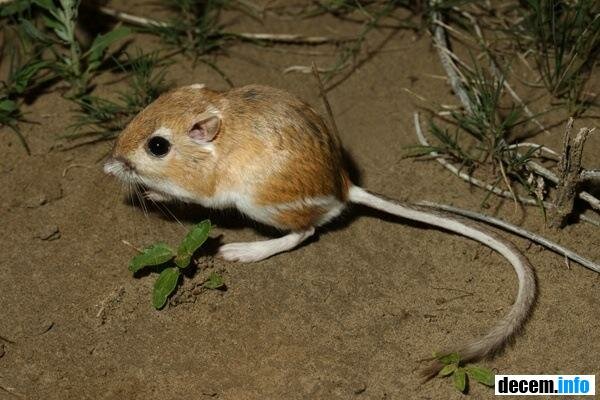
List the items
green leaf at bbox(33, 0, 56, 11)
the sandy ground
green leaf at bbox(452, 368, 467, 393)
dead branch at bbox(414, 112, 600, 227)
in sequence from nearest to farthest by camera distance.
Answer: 1. green leaf at bbox(452, 368, 467, 393)
2. the sandy ground
3. dead branch at bbox(414, 112, 600, 227)
4. green leaf at bbox(33, 0, 56, 11)

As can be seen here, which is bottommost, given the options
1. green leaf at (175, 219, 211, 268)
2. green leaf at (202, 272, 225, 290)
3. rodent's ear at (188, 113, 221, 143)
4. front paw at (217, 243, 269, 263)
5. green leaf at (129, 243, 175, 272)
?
green leaf at (202, 272, 225, 290)

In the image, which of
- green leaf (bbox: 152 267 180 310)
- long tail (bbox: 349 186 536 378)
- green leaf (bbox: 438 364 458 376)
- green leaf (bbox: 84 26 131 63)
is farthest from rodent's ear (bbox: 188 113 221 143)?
green leaf (bbox: 438 364 458 376)

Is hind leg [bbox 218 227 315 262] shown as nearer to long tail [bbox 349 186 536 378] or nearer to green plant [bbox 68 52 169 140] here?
long tail [bbox 349 186 536 378]

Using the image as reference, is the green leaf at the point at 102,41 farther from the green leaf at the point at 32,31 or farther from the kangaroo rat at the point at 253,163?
the kangaroo rat at the point at 253,163

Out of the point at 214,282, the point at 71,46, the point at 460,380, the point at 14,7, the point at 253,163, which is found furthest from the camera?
the point at 14,7

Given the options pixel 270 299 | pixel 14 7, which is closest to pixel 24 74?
pixel 14 7

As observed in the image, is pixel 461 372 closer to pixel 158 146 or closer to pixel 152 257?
pixel 152 257

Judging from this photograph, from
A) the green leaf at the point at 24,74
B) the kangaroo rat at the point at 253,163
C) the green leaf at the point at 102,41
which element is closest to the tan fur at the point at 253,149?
the kangaroo rat at the point at 253,163
